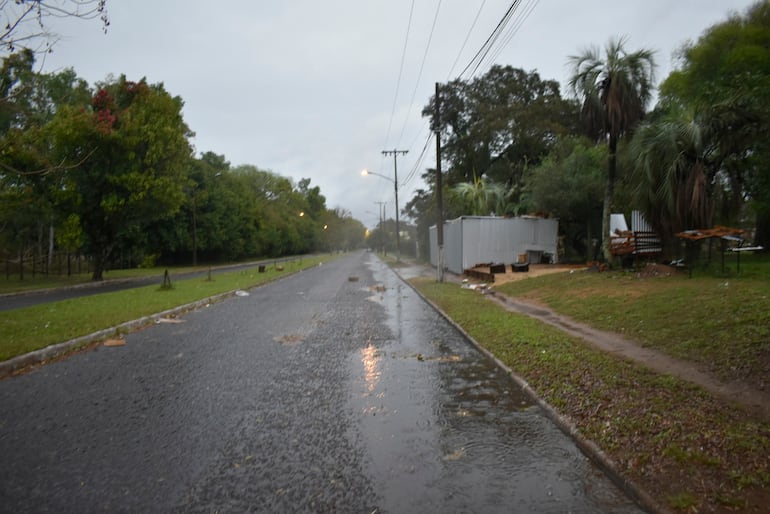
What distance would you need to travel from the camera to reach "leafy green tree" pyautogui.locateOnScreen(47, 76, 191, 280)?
86.1 feet

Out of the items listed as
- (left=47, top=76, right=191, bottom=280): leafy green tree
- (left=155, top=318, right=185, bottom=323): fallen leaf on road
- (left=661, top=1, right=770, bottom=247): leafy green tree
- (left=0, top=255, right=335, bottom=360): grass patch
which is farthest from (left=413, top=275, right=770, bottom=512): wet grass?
(left=47, top=76, right=191, bottom=280): leafy green tree

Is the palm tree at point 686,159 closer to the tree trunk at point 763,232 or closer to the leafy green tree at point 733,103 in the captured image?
the leafy green tree at point 733,103

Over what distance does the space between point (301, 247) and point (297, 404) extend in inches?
3840

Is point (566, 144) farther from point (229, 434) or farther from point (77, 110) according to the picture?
point (229, 434)

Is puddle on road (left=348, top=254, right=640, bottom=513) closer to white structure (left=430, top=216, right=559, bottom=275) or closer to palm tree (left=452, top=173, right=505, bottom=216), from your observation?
white structure (left=430, top=216, right=559, bottom=275)

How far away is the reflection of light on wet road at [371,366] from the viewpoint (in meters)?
6.82

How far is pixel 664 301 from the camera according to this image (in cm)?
1110

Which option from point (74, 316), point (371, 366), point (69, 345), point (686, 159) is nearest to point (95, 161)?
point (74, 316)

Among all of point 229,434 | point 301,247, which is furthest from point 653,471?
point 301,247

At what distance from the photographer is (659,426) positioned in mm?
4660

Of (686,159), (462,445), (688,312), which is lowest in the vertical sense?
(462,445)

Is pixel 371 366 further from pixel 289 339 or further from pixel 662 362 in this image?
pixel 662 362

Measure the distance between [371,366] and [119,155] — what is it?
25.7 m

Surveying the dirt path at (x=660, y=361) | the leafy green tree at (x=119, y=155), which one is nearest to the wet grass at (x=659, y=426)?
the dirt path at (x=660, y=361)
